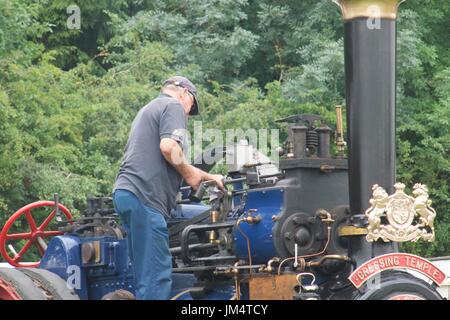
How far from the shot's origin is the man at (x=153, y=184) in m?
5.38

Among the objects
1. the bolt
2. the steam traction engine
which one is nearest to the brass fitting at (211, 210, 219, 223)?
the steam traction engine

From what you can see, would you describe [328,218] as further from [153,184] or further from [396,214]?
[153,184]

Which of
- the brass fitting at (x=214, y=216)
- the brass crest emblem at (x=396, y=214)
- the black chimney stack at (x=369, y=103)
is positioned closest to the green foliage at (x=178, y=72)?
the brass fitting at (x=214, y=216)

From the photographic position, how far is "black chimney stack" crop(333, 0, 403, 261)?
5172mm

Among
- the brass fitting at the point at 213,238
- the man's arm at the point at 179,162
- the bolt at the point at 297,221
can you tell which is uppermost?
the man's arm at the point at 179,162

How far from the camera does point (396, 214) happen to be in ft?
16.7

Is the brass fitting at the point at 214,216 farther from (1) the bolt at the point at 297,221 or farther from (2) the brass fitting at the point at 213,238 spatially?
(1) the bolt at the point at 297,221

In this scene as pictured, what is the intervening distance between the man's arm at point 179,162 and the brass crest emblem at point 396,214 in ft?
3.31

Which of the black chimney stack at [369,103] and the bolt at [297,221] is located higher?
the black chimney stack at [369,103]

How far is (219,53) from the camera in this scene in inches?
592

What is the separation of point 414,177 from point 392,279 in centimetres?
995

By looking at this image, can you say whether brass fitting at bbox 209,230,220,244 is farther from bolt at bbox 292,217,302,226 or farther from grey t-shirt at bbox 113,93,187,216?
bolt at bbox 292,217,302,226

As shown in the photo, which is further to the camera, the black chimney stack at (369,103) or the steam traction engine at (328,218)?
the black chimney stack at (369,103)
